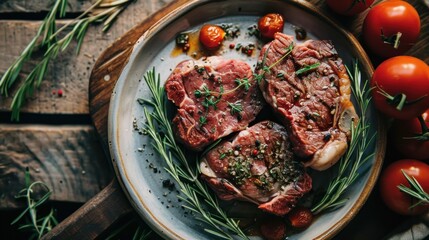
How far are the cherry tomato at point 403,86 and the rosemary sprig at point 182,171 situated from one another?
3.68 ft

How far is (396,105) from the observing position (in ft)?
9.41

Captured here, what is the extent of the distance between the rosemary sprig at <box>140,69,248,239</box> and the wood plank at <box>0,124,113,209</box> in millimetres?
451

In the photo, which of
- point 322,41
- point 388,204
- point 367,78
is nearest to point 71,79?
point 322,41

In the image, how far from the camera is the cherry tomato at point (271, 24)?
3107 mm

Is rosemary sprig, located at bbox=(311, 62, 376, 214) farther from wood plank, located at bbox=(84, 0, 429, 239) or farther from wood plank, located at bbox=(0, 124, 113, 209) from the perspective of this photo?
wood plank, located at bbox=(0, 124, 113, 209)

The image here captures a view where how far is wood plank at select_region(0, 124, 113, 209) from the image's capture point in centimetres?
333

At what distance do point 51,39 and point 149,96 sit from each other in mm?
755

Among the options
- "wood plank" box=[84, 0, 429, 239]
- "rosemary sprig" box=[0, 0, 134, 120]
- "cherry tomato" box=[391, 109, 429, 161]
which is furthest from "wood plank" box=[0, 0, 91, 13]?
"cherry tomato" box=[391, 109, 429, 161]

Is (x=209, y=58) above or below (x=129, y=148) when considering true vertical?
above

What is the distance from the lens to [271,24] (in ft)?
10.2

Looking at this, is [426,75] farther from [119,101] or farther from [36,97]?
[36,97]

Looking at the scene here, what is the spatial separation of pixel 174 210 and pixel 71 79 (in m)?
1.09

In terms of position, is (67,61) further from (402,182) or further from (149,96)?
(402,182)

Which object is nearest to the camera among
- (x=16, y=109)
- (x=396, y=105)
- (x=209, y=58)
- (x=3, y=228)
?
(x=396, y=105)
